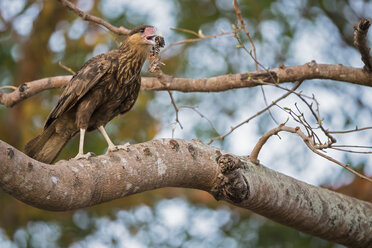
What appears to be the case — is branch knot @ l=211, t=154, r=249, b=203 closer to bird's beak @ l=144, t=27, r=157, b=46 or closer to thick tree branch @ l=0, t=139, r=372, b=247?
thick tree branch @ l=0, t=139, r=372, b=247

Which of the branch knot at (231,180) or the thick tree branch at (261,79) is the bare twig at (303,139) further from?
the thick tree branch at (261,79)

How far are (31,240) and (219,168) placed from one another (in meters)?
4.56

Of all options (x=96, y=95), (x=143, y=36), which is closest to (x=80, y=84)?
(x=96, y=95)

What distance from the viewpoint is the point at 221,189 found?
3379 mm

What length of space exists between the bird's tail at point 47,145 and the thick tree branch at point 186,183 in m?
1.30

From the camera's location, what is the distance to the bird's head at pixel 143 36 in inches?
176

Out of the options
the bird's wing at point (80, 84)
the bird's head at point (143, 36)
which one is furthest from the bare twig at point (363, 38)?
the bird's wing at point (80, 84)

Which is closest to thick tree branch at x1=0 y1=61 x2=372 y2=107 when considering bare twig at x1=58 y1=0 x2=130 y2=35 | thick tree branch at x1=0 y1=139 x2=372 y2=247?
bare twig at x1=58 y1=0 x2=130 y2=35

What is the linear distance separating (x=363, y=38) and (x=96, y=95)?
202 centimetres

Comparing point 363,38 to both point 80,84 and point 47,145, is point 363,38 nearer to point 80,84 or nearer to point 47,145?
point 80,84

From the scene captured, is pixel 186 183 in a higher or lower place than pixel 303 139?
lower

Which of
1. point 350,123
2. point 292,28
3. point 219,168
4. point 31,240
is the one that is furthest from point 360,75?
point 31,240

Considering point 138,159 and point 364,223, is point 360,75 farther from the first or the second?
point 138,159

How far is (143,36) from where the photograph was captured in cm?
451
